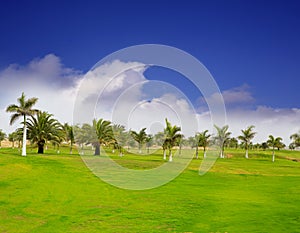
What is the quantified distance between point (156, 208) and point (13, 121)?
38.7 metres

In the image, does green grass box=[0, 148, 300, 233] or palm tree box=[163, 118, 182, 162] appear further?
palm tree box=[163, 118, 182, 162]

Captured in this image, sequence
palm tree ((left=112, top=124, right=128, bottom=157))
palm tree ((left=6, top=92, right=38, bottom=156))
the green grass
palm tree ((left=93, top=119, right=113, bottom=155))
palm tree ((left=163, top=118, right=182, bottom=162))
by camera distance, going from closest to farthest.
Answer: the green grass → palm tree ((left=112, top=124, right=128, bottom=157)) → palm tree ((left=6, top=92, right=38, bottom=156)) → palm tree ((left=163, top=118, right=182, bottom=162)) → palm tree ((left=93, top=119, right=113, bottom=155))

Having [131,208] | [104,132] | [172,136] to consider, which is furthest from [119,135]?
[131,208]

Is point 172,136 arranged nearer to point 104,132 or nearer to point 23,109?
point 104,132

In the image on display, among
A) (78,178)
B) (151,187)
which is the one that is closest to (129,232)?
(151,187)

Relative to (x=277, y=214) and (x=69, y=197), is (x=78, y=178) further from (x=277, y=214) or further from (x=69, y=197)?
(x=277, y=214)

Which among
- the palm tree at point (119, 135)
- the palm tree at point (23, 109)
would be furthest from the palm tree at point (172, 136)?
the palm tree at point (23, 109)

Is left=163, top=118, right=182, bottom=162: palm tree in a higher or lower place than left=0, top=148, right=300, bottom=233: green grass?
higher

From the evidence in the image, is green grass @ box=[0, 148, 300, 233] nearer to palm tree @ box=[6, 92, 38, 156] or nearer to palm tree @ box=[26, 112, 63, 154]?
palm tree @ box=[6, 92, 38, 156]

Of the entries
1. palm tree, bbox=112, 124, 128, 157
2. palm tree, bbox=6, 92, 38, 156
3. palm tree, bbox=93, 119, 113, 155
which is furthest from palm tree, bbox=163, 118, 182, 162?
palm tree, bbox=6, 92, 38, 156

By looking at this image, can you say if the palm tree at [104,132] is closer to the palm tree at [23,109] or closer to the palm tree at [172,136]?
the palm tree at [172,136]

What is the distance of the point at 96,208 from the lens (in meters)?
20.8

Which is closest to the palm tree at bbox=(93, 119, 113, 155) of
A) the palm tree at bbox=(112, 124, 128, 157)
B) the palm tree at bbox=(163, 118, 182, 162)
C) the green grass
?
the palm tree at bbox=(112, 124, 128, 157)

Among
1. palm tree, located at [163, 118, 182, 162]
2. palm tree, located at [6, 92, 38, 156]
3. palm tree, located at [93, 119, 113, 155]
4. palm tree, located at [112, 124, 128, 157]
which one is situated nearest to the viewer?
palm tree, located at [112, 124, 128, 157]
